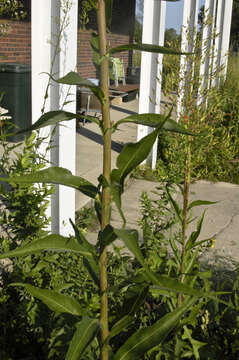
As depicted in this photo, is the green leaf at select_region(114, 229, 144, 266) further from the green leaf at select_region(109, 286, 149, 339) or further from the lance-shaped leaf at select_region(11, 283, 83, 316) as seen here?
the lance-shaped leaf at select_region(11, 283, 83, 316)

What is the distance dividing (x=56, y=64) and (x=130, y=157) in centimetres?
226

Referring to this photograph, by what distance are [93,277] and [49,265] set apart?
4.06 feet

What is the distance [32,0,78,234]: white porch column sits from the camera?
10.2 feet

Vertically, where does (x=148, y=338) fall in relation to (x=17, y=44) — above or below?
below

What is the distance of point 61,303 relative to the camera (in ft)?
4.52

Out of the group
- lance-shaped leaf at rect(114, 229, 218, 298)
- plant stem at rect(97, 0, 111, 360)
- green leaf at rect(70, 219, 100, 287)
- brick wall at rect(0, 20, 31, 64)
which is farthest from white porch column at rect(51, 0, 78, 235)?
brick wall at rect(0, 20, 31, 64)

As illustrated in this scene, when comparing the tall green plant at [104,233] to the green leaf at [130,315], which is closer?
the tall green plant at [104,233]

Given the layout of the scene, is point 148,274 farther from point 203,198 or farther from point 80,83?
point 203,198

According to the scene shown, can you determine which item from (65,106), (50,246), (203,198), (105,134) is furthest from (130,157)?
(203,198)

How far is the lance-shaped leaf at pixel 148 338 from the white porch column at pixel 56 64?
2.05 meters

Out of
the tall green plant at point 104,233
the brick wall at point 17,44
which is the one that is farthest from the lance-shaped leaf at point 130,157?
the brick wall at point 17,44

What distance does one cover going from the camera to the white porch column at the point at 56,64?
10.2 feet

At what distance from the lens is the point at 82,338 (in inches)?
46.8

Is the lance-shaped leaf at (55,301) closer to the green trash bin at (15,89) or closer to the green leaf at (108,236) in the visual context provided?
the green leaf at (108,236)
